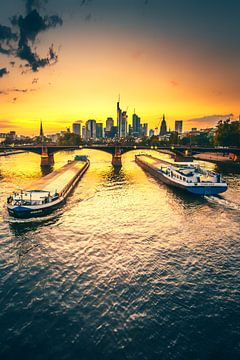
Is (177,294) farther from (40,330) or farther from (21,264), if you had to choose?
(21,264)

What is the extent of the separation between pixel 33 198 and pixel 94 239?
859 inches

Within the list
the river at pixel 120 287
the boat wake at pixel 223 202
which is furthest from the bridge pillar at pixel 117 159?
the river at pixel 120 287

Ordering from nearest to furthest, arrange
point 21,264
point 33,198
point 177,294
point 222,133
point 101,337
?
1. point 101,337
2. point 177,294
3. point 21,264
4. point 33,198
5. point 222,133

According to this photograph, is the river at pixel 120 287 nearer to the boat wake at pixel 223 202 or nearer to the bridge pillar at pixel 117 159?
the boat wake at pixel 223 202

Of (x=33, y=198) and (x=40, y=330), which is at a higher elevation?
(x=33, y=198)

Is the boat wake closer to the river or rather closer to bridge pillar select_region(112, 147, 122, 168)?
the river

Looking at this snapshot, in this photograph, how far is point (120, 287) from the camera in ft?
97.6

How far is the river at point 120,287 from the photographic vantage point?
21.7 metres

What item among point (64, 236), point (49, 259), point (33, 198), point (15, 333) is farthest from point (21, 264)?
point (33, 198)

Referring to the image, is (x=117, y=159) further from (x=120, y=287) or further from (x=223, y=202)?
(x=120, y=287)

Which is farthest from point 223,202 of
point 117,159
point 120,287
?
point 117,159

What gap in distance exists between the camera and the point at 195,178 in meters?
77.6

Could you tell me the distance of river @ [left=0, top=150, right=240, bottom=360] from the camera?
2167 centimetres

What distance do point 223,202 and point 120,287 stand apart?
4682 cm
